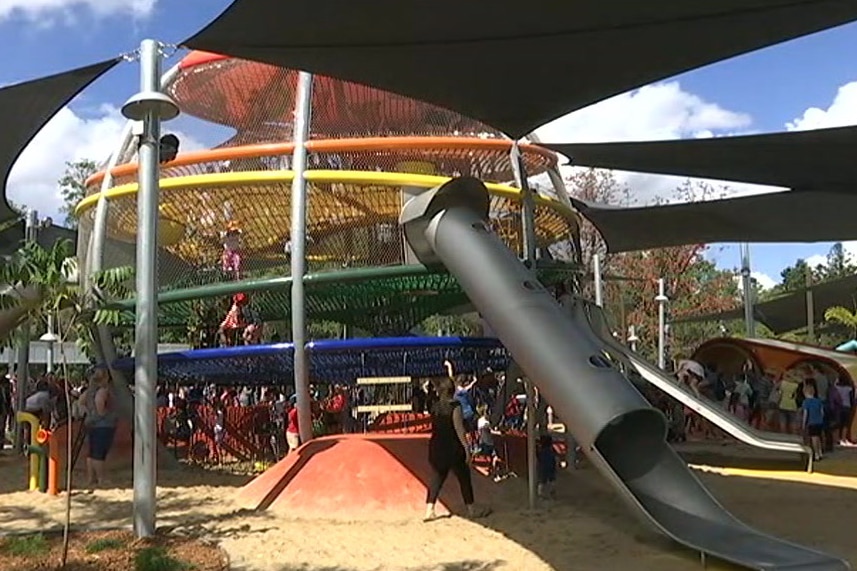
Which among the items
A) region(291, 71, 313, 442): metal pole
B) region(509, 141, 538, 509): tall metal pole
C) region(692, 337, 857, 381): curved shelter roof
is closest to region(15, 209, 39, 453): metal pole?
region(291, 71, 313, 442): metal pole

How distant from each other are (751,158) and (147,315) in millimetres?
7634

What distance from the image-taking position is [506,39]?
854cm

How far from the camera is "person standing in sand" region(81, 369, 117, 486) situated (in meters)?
13.0

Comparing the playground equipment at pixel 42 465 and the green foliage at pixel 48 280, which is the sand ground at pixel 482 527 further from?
the green foliage at pixel 48 280

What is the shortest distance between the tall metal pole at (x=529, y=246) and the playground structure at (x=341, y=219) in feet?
0.59

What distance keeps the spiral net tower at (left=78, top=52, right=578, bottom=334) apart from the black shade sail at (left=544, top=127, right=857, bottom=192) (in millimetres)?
1794

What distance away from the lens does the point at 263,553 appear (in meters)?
8.49

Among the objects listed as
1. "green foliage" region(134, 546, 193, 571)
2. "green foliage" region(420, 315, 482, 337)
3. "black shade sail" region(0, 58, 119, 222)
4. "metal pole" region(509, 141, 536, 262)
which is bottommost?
"green foliage" region(134, 546, 193, 571)

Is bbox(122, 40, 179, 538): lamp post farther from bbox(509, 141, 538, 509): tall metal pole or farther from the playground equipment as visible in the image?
bbox(509, 141, 538, 509): tall metal pole

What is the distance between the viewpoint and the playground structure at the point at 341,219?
421 inches

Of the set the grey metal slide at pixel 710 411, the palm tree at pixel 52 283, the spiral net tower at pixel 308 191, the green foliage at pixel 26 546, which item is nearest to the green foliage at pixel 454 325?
the spiral net tower at pixel 308 191

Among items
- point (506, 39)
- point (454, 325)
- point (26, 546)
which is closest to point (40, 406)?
point (26, 546)

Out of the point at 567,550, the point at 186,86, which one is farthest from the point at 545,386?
the point at 186,86

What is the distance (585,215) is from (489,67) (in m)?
9.80
